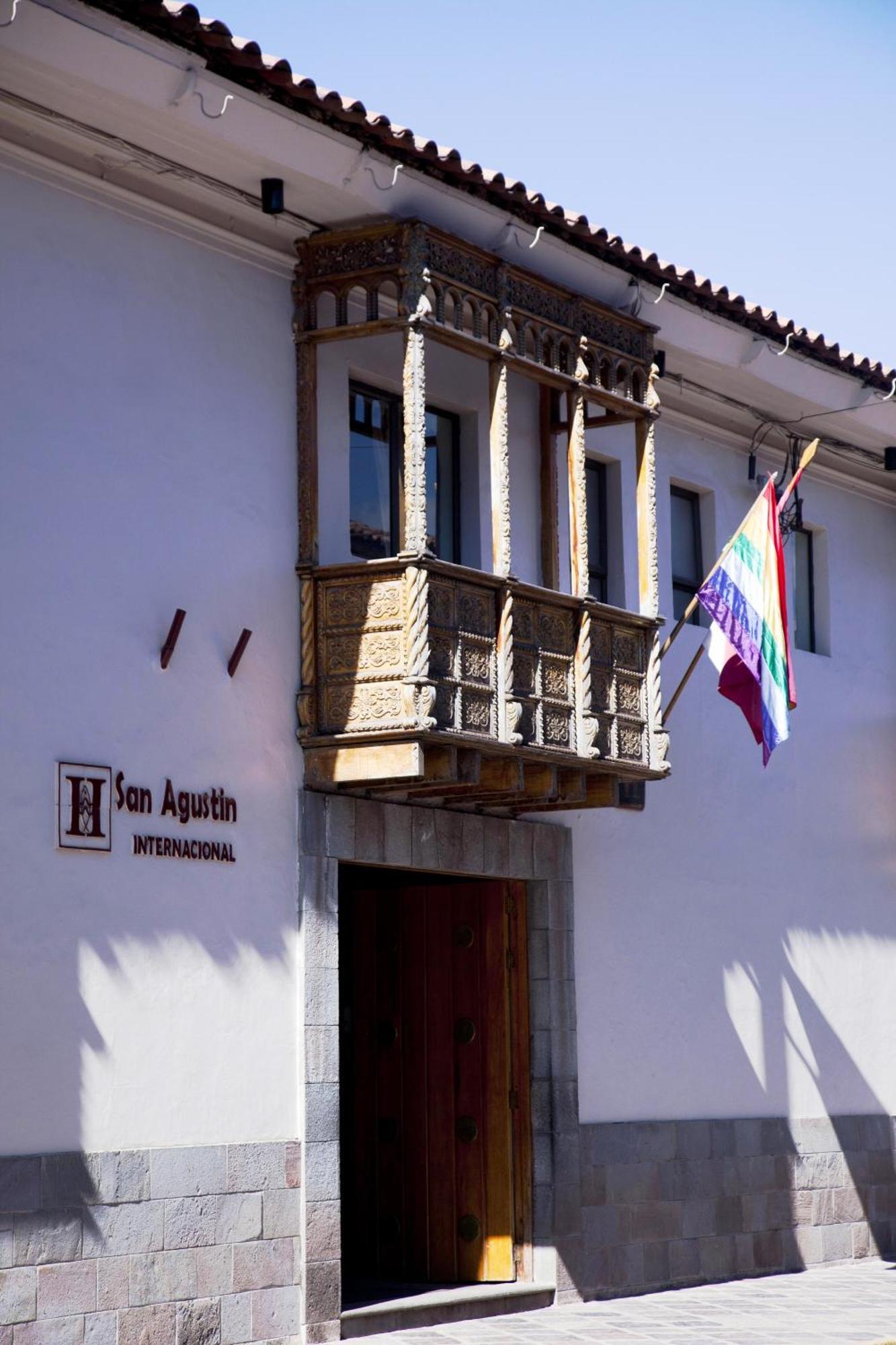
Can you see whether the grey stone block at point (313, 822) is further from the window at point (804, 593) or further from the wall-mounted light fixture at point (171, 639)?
the window at point (804, 593)

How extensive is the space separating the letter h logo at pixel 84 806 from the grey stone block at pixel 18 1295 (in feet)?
6.48

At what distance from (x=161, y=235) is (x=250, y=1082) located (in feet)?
15.0

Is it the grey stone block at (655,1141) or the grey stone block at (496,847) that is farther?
the grey stone block at (655,1141)

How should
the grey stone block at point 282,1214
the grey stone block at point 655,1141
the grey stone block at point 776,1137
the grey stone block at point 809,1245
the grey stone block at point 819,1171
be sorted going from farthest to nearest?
the grey stone block at point 819,1171 → the grey stone block at point 809,1245 → the grey stone block at point 776,1137 → the grey stone block at point 655,1141 → the grey stone block at point 282,1214

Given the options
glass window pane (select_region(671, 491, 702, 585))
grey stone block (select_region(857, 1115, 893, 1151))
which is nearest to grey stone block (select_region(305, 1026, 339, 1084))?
glass window pane (select_region(671, 491, 702, 585))

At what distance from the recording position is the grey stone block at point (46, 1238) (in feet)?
29.3

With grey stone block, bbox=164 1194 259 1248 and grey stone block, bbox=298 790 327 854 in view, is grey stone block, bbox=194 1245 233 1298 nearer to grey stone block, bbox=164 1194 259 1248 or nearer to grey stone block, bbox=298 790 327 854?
grey stone block, bbox=164 1194 259 1248

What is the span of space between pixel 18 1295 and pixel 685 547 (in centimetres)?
808

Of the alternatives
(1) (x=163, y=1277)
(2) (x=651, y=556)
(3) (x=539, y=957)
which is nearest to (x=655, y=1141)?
(3) (x=539, y=957)

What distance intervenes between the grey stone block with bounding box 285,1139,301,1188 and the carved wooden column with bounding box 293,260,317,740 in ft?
7.27

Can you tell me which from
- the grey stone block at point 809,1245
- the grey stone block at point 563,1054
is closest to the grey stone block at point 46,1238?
the grey stone block at point 563,1054

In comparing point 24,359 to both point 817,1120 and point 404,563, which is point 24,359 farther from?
point 817,1120

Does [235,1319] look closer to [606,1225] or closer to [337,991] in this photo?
[337,991]

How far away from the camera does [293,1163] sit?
415 inches
